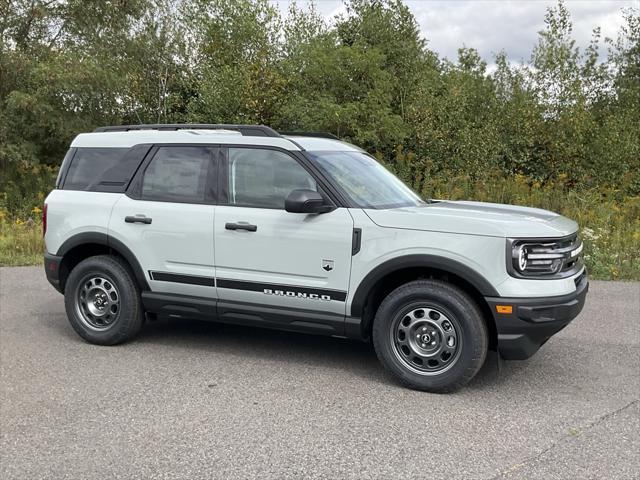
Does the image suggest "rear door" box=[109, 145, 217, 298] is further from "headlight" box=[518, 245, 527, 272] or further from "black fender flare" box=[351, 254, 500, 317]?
"headlight" box=[518, 245, 527, 272]

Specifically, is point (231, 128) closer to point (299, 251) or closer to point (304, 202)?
point (304, 202)

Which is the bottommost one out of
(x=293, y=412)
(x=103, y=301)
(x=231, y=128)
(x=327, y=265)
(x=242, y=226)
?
(x=293, y=412)

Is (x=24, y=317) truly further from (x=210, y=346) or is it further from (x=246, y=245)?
(x=246, y=245)

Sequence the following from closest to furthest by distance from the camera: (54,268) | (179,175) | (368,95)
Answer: (179,175), (54,268), (368,95)

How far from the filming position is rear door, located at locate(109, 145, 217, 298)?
549 centimetres

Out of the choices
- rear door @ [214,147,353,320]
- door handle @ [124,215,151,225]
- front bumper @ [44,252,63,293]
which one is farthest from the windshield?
front bumper @ [44,252,63,293]

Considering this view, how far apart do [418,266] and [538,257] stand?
0.83 meters

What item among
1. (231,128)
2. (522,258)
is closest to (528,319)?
(522,258)

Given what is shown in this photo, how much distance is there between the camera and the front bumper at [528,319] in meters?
4.50

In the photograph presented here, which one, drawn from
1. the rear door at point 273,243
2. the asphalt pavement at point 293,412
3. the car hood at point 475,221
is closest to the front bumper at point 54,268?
the asphalt pavement at point 293,412

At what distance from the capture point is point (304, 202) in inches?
192

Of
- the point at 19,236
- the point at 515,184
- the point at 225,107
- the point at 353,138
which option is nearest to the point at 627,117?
the point at 515,184

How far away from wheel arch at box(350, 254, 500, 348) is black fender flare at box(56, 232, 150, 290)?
1998 mm

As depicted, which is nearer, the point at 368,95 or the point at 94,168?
the point at 94,168
